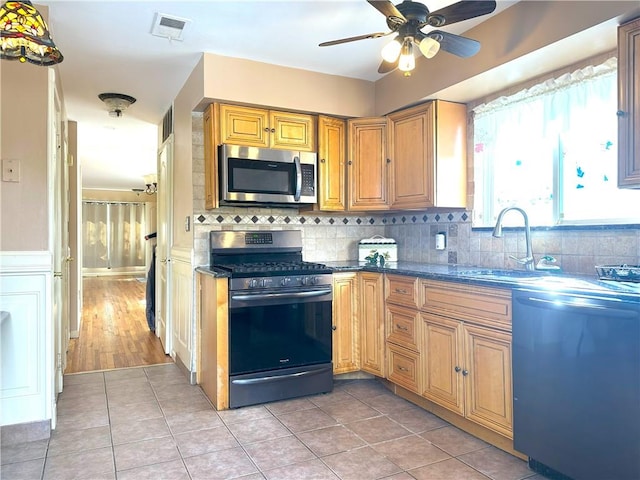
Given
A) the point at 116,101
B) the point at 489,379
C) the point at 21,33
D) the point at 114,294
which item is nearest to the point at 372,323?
the point at 489,379

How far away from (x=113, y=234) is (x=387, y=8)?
1129 centimetres

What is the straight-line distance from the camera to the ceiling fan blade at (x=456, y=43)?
2.15 metres

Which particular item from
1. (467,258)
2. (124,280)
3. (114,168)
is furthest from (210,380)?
(124,280)

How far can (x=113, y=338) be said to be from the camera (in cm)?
481

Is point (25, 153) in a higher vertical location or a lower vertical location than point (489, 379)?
higher

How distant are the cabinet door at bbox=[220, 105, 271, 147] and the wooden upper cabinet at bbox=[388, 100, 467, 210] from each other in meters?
1.07

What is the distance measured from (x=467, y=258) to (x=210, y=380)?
204 centimetres

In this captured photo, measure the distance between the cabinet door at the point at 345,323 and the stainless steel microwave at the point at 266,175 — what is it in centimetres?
71

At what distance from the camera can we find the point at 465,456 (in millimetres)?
2203

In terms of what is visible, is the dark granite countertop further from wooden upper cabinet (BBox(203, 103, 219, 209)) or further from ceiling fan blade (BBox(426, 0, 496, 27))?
ceiling fan blade (BBox(426, 0, 496, 27))

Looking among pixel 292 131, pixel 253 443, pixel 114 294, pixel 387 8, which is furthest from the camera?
pixel 114 294

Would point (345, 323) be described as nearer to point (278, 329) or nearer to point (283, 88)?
point (278, 329)

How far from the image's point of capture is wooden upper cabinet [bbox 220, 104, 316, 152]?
3.18 m

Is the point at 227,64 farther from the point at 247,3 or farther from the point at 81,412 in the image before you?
the point at 81,412
